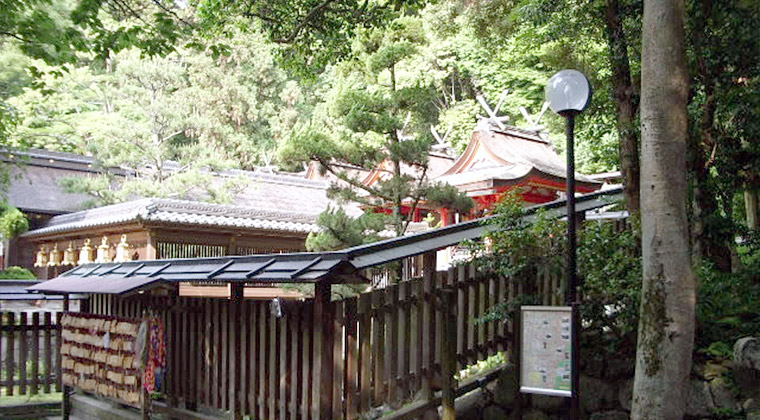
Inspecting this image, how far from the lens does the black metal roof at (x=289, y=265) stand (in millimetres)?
5996

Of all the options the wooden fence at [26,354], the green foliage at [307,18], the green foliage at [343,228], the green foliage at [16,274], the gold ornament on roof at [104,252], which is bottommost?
the wooden fence at [26,354]

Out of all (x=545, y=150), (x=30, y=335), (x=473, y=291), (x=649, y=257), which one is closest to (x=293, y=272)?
(x=473, y=291)

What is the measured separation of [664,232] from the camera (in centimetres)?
518

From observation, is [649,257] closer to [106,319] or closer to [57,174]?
[106,319]

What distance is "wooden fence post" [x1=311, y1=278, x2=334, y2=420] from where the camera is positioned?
6234mm

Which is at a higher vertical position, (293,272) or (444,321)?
(293,272)

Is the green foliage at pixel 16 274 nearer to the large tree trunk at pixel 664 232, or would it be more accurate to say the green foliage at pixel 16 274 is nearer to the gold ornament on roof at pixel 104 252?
the gold ornament on roof at pixel 104 252

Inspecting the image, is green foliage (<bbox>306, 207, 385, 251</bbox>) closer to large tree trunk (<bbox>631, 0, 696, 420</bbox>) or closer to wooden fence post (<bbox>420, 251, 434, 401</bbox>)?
wooden fence post (<bbox>420, 251, 434, 401</bbox>)

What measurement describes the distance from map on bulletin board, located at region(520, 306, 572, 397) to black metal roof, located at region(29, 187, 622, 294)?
1303 mm

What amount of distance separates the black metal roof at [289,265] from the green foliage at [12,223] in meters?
13.4

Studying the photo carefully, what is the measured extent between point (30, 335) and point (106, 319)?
3.05 metres

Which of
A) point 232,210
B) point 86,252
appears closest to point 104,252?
point 86,252

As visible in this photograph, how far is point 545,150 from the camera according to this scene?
2666 cm

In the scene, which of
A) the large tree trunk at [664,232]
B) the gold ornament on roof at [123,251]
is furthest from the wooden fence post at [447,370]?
the gold ornament on roof at [123,251]
